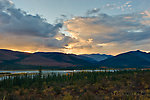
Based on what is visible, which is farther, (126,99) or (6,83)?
(6,83)

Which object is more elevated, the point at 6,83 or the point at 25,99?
the point at 25,99

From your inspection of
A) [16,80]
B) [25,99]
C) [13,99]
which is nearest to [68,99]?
[25,99]

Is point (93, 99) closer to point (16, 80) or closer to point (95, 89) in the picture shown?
point (95, 89)

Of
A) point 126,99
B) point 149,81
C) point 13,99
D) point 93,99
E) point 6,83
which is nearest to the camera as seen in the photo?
point 93,99

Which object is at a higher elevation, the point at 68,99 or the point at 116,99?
the point at 68,99

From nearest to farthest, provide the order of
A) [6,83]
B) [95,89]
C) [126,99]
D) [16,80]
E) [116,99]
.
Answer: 1. [126,99]
2. [116,99]
3. [95,89]
4. [6,83]
5. [16,80]

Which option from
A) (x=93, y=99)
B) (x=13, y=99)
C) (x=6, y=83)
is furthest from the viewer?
(x=6, y=83)

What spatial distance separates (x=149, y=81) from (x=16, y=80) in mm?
37455

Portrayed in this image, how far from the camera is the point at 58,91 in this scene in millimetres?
26078

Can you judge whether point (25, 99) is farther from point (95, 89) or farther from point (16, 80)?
point (16, 80)

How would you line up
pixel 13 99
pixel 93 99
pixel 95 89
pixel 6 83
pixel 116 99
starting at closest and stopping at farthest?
pixel 93 99 → pixel 13 99 → pixel 116 99 → pixel 95 89 → pixel 6 83

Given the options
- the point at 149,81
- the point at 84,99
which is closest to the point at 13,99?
the point at 84,99

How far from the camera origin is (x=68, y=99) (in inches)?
436

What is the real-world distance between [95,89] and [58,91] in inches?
259
